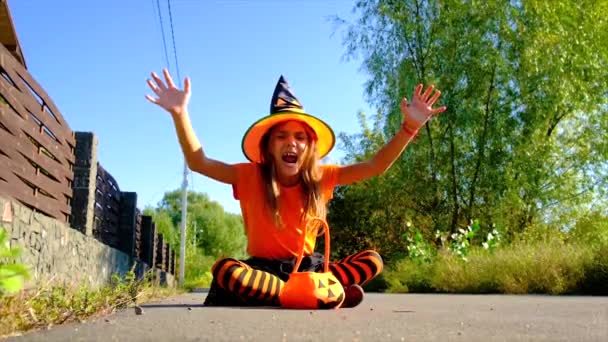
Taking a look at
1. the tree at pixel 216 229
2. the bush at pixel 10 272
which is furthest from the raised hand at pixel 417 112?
the tree at pixel 216 229

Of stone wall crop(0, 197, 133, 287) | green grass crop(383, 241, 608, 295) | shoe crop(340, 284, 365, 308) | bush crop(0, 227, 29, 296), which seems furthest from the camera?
green grass crop(383, 241, 608, 295)

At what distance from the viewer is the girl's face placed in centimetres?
357

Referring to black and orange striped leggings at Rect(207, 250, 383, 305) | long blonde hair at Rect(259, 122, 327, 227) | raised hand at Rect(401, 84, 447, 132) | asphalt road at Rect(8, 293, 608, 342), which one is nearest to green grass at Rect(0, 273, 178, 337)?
asphalt road at Rect(8, 293, 608, 342)

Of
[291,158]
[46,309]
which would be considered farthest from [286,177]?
[46,309]

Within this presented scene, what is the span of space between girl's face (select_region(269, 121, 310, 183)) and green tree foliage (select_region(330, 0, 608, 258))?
29.0 ft

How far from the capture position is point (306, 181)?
3.58m

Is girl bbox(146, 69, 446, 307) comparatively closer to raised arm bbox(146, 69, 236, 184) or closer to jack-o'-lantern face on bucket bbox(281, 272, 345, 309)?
raised arm bbox(146, 69, 236, 184)

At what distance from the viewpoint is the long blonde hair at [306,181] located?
349 centimetres

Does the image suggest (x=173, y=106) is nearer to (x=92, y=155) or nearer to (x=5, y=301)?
(x=5, y=301)

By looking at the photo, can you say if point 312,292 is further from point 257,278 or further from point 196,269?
point 196,269

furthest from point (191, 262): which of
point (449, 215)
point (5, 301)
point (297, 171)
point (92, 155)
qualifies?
point (5, 301)

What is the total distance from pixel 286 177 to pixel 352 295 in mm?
803

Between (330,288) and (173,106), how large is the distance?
3.98 ft

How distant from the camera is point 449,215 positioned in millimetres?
Answer: 13102
